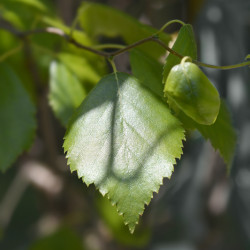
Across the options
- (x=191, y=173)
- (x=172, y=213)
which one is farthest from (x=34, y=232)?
(x=191, y=173)

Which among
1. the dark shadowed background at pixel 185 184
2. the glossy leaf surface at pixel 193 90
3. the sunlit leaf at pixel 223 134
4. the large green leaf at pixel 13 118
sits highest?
the glossy leaf surface at pixel 193 90

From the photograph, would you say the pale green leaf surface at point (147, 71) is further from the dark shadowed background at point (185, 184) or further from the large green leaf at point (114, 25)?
the dark shadowed background at point (185, 184)

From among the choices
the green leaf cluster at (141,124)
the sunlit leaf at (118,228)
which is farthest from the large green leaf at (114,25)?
the sunlit leaf at (118,228)

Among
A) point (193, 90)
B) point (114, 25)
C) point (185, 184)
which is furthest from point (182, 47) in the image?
point (185, 184)

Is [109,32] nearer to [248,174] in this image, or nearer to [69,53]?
[69,53]

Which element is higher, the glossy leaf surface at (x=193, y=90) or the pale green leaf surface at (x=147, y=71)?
the glossy leaf surface at (x=193, y=90)

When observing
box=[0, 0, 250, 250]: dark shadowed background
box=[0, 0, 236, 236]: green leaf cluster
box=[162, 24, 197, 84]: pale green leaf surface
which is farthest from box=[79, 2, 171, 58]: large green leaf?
box=[0, 0, 250, 250]: dark shadowed background

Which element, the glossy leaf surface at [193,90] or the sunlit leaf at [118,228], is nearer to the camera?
the glossy leaf surface at [193,90]
